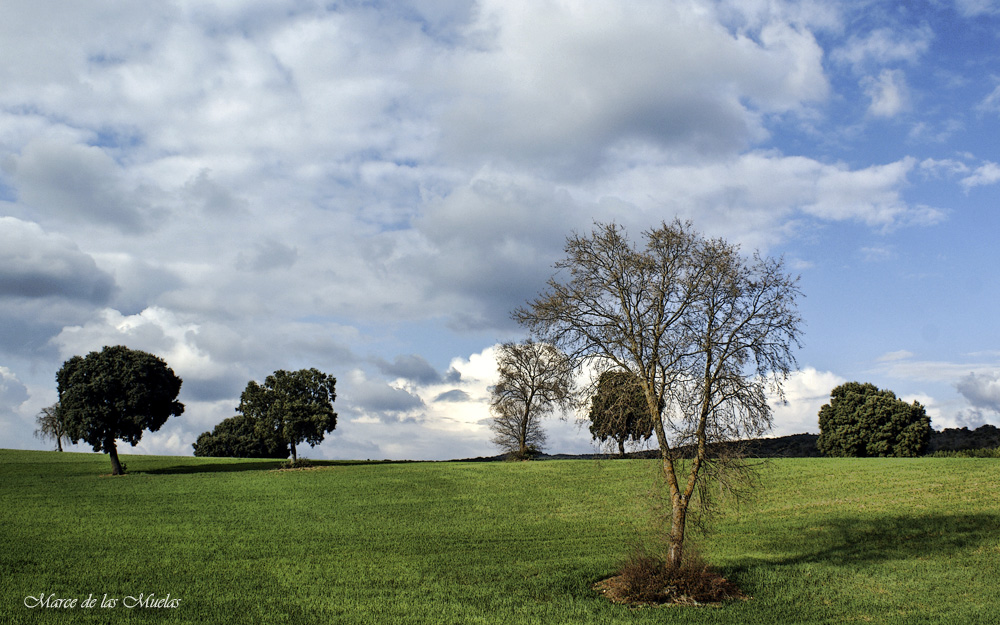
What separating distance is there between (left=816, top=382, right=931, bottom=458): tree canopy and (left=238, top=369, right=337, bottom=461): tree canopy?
5403cm

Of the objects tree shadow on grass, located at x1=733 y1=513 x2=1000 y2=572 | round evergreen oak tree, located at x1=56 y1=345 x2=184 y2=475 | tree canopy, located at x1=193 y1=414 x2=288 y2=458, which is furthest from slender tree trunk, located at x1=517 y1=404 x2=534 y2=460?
tree canopy, located at x1=193 y1=414 x2=288 y2=458

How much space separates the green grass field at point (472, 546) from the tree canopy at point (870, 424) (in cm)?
1503

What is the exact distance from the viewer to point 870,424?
217 feet

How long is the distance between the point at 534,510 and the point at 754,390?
20642 millimetres

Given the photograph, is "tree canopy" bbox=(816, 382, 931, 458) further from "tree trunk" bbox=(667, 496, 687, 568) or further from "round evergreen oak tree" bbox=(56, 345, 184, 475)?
"round evergreen oak tree" bbox=(56, 345, 184, 475)

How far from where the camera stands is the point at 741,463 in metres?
18.5

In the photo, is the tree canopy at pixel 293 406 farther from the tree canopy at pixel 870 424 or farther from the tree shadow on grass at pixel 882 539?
the tree canopy at pixel 870 424

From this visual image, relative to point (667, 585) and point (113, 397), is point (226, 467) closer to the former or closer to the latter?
point (113, 397)

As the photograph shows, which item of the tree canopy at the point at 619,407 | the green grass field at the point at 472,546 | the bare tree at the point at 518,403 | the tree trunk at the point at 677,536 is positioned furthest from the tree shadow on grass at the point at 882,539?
the bare tree at the point at 518,403

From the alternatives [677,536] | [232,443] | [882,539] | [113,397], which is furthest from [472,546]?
[232,443]

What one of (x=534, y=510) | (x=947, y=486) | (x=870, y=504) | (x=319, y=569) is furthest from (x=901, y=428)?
(x=319, y=569)

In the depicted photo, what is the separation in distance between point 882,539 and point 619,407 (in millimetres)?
16634

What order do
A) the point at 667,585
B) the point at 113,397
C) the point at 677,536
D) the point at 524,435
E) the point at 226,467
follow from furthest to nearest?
the point at 524,435 < the point at 226,467 < the point at 113,397 < the point at 677,536 < the point at 667,585

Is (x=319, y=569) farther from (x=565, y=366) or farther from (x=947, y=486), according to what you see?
(x=947, y=486)
